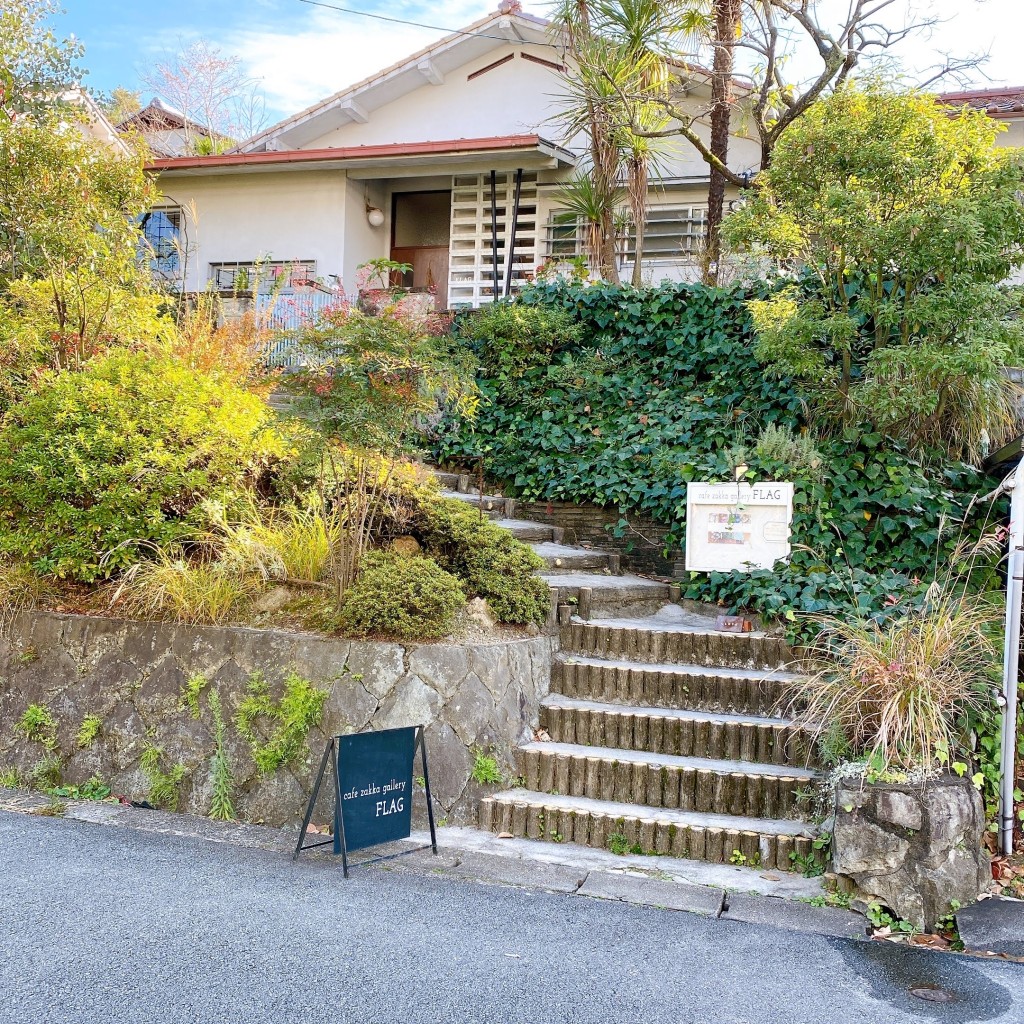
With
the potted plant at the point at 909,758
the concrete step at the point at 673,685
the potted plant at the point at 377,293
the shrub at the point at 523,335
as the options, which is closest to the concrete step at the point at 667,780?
the potted plant at the point at 909,758

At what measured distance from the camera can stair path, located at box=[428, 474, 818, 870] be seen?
4977 millimetres

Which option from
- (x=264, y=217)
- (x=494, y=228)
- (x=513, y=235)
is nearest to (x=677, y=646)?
(x=494, y=228)

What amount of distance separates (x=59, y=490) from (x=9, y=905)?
8.83ft

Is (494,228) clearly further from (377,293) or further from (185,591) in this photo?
(185,591)

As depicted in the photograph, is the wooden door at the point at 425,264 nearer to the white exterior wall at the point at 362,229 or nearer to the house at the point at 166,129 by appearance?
the white exterior wall at the point at 362,229

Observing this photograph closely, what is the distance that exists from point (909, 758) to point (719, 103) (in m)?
9.02

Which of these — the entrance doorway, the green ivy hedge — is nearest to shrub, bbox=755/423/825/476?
the green ivy hedge

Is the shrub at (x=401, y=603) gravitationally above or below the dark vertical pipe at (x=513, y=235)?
below

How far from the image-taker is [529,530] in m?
8.48

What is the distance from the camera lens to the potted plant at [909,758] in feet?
14.3

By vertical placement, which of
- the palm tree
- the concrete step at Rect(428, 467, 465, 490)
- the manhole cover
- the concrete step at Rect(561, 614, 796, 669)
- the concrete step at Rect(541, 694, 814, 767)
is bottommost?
the manhole cover

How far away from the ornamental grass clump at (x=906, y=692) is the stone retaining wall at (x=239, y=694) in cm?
177

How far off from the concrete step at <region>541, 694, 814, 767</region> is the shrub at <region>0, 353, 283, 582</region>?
2667mm

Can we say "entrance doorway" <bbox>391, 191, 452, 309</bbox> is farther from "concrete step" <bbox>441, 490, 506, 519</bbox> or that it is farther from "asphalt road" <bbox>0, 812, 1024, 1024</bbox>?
"asphalt road" <bbox>0, 812, 1024, 1024</bbox>
